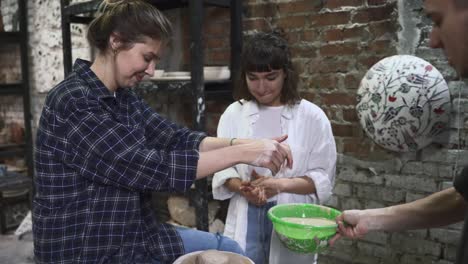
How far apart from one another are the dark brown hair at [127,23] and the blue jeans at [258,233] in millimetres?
859

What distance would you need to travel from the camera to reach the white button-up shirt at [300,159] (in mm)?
1756

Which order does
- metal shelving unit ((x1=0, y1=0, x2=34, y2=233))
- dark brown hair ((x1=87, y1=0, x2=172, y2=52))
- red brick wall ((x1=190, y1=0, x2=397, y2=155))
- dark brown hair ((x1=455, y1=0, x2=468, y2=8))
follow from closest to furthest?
dark brown hair ((x1=455, y1=0, x2=468, y2=8)), dark brown hair ((x1=87, y1=0, x2=172, y2=52)), red brick wall ((x1=190, y1=0, x2=397, y2=155)), metal shelving unit ((x1=0, y1=0, x2=34, y2=233))

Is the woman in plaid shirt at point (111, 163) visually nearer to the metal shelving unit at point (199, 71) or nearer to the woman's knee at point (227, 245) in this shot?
the woman's knee at point (227, 245)

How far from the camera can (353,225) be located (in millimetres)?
1308

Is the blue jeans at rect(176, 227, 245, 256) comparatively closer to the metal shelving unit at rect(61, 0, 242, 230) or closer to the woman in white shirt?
the woman in white shirt

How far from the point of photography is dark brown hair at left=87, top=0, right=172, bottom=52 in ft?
4.20

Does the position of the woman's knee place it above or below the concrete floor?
above

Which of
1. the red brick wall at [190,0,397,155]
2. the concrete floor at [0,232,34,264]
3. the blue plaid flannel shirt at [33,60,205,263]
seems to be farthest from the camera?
the concrete floor at [0,232,34,264]

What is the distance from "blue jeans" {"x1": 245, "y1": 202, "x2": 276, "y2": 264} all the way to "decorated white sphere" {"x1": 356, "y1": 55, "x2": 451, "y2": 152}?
2.00ft

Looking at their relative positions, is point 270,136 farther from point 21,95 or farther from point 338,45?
point 21,95

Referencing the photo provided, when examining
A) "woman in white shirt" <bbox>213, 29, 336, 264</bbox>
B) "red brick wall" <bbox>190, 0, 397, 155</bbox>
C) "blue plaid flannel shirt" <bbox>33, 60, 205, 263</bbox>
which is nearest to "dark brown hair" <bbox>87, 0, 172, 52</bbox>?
"blue plaid flannel shirt" <bbox>33, 60, 205, 263</bbox>

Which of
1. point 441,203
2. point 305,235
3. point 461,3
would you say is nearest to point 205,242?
point 305,235

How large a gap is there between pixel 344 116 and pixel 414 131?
41 cm

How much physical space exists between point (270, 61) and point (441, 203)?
892 millimetres
